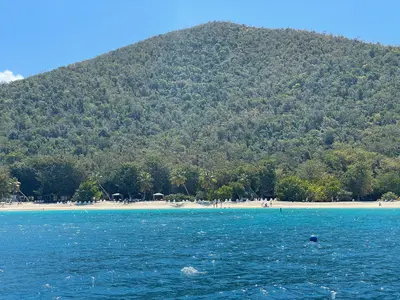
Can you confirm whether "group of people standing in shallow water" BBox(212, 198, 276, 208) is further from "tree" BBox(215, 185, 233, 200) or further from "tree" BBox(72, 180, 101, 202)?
"tree" BBox(72, 180, 101, 202)

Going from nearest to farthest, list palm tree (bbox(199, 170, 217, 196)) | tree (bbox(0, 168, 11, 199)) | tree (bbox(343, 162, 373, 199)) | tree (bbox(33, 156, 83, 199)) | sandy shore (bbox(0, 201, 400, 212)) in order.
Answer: sandy shore (bbox(0, 201, 400, 212)) → tree (bbox(343, 162, 373, 199)) → palm tree (bbox(199, 170, 217, 196)) → tree (bbox(0, 168, 11, 199)) → tree (bbox(33, 156, 83, 199))

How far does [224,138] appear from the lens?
163 m

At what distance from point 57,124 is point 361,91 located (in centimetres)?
10999

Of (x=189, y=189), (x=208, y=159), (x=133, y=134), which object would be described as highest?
(x=133, y=134)

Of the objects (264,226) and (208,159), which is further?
(208,159)

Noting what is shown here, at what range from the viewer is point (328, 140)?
14788 cm

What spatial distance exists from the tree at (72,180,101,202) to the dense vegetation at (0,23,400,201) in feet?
1.16

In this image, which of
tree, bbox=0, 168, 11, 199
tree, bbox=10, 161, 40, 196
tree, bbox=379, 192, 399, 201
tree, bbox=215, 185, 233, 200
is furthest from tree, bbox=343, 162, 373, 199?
tree, bbox=0, 168, 11, 199

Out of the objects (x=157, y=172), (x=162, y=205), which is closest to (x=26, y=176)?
(x=157, y=172)

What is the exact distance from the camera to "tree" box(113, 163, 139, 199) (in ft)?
397

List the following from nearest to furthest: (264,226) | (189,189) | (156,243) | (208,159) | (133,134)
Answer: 1. (156,243)
2. (264,226)
3. (189,189)
4. (208,159)
5. (133,134)

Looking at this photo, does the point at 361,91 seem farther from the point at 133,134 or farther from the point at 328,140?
the point at 133,134

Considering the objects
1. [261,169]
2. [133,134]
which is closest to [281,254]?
[261,169]

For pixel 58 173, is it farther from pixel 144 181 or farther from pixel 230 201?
pixel 230 201
